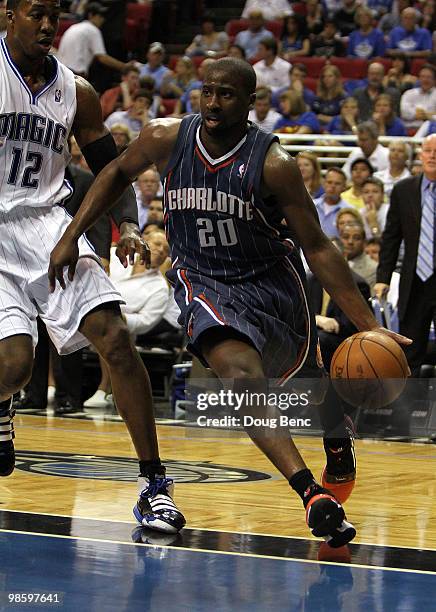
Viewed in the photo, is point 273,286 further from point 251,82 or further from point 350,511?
point 350,511

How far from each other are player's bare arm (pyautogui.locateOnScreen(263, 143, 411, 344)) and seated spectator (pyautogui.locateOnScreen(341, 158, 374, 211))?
600 cm

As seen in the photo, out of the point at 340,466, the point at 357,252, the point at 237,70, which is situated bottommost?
the point at 357,252

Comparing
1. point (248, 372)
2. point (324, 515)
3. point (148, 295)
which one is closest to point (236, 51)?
point (148, 295)

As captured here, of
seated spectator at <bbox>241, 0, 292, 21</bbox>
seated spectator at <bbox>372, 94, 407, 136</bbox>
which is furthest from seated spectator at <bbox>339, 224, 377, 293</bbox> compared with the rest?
seated spectator at <bbox>241, 0, 292, 21</bbox>

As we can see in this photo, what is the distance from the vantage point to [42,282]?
4.48 metres

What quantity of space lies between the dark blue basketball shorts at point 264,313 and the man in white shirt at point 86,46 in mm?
10308

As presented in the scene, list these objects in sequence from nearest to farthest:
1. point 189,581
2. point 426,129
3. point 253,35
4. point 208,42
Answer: point 189,581
point 426,129
point 253,35
point 208,42

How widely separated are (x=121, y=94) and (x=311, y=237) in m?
10.6

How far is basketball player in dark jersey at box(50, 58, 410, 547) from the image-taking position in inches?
165

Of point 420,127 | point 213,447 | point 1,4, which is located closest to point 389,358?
point 213,447

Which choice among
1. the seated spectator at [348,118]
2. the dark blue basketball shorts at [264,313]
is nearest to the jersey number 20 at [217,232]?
the dark blue basketball shorts at [264,313]

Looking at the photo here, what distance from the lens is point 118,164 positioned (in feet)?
14.7

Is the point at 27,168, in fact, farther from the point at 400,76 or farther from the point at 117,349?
the point at 400,76

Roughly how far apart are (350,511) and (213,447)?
87.1 inches
